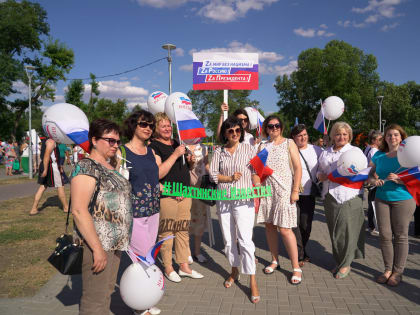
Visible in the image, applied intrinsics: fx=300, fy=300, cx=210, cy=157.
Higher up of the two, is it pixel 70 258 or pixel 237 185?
pixel 237 185

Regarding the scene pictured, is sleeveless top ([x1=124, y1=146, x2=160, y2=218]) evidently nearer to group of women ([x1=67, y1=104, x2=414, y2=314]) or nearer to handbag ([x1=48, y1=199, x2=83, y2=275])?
group of women ([x1=67, y1=104, x2=414, y2=314])

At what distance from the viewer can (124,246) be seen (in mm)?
2410

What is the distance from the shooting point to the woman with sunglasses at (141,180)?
2957mm

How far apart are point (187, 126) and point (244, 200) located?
114 cm

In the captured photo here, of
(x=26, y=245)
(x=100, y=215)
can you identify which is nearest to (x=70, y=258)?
(x=100, y=215)

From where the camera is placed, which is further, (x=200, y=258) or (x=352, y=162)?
(x=200, y=258)

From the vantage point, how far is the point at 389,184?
382cm

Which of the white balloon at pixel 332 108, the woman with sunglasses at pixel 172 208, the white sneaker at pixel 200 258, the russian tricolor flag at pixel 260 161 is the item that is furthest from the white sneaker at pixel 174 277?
the white balloon at pixel 332 108

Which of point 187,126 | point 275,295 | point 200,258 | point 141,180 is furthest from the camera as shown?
point 200,258

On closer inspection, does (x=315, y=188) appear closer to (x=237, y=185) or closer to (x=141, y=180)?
(x=237, y=185)

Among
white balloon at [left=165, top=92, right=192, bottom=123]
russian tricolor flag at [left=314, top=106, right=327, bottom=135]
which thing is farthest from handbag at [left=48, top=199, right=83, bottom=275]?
russian tricolor flag at [left=314, top=106, right=327, bottom=135]

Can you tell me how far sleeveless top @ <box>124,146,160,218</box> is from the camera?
2.95m

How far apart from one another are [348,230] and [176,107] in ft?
9.24

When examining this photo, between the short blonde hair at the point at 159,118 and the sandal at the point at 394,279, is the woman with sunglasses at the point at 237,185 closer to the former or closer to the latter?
the short blonde hair at the point at 159,118
